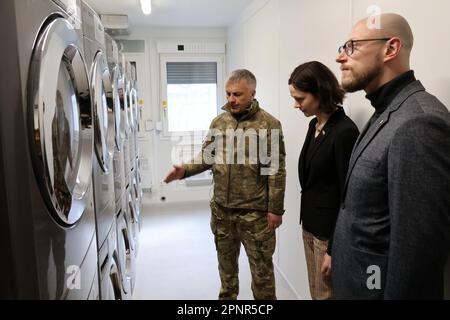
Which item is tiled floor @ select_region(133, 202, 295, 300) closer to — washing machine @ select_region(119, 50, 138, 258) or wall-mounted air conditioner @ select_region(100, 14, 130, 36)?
washing machine @ select_region(119, 50, 138, 258)

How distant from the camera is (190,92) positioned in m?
5.25

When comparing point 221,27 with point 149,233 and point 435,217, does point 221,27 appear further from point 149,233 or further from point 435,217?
point 435,217

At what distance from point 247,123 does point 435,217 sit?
1273mm

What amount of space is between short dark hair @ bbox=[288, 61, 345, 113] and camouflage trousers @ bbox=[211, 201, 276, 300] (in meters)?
0.79

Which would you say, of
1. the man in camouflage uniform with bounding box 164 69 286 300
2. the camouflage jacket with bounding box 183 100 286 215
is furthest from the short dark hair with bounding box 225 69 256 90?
the camouflage jacket with bounding box 183 100 286 215

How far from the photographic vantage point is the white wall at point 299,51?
1160 millimetres

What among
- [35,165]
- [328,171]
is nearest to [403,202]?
[328,171]

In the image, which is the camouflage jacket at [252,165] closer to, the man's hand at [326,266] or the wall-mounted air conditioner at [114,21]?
the man's hand at [326,266]

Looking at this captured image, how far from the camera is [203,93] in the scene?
5297mm

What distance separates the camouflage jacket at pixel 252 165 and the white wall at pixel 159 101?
329 centimetres

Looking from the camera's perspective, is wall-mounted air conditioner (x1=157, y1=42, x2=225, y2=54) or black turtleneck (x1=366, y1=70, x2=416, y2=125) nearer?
black turtleneck (x1=366, y1=70, x2=416, y2=125)

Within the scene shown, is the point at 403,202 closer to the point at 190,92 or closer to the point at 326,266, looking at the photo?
the point at 326,266

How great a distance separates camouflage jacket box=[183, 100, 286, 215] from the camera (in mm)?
1998

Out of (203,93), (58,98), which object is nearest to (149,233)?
(203,93)
